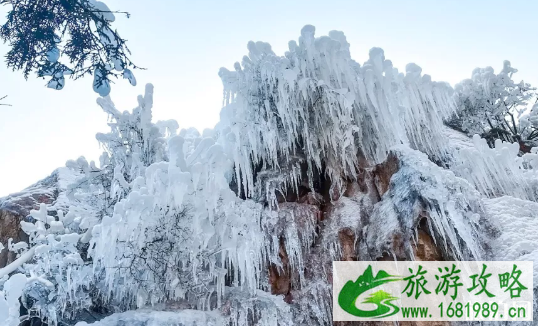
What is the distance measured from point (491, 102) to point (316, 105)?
584cm

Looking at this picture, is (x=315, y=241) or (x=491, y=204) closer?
(x=491, y=204)

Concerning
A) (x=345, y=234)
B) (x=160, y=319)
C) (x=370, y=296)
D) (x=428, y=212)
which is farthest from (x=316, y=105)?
(x=160, y=319)

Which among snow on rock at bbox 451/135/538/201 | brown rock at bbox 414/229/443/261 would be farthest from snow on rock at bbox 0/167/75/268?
snow on rock at bbox 451/135/538/201

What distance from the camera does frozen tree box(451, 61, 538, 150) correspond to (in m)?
9.93

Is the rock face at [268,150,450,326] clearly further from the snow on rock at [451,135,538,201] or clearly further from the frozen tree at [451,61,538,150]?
the frozen tree at [451,61,538,150]

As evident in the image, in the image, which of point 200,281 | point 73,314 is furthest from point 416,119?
point 73,314

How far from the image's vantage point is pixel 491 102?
10.1m

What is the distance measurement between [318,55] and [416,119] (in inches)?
91.7

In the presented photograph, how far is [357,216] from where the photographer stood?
20.6ft

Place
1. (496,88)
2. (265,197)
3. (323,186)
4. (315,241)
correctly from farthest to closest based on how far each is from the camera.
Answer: (496,88)
(323,186)
(265,197)
(315,241)

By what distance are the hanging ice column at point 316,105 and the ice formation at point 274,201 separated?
3 centimetres

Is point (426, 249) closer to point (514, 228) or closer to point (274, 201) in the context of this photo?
point (514, 228)

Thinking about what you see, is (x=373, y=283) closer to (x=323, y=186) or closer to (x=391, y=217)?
(x=391, y=217)

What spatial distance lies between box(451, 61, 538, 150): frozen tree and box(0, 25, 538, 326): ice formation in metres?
2.15
